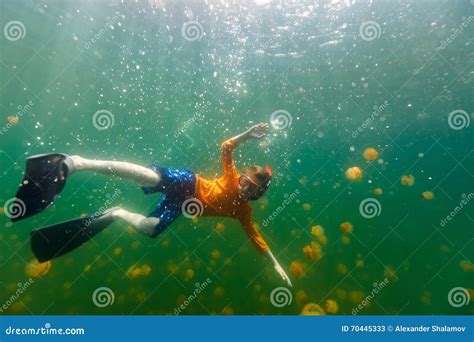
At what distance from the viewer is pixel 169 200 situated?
6703 mm

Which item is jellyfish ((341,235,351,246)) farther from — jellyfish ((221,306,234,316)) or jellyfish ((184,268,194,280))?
jellyfish ((184,268,194,280))

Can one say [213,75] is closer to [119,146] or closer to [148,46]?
[148,46]

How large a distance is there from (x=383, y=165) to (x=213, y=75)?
1071 cm

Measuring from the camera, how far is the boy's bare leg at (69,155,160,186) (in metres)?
5.25

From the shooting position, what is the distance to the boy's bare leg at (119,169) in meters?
5.25

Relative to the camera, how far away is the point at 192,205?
6750 mm

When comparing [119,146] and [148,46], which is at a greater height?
[148,46]

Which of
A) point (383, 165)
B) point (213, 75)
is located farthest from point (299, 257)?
point (213, 75)

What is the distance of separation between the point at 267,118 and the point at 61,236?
33.0 feet

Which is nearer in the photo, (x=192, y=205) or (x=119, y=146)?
(x=192, y=205)

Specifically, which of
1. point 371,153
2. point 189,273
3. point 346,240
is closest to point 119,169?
point 189,273

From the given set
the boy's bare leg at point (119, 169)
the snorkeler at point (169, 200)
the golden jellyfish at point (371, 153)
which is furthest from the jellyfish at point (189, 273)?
the golden jellyfish at point (371, 153)

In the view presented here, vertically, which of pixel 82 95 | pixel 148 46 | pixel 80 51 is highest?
pixel 148 46

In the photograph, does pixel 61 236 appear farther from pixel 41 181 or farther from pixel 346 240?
pixel 346 240
